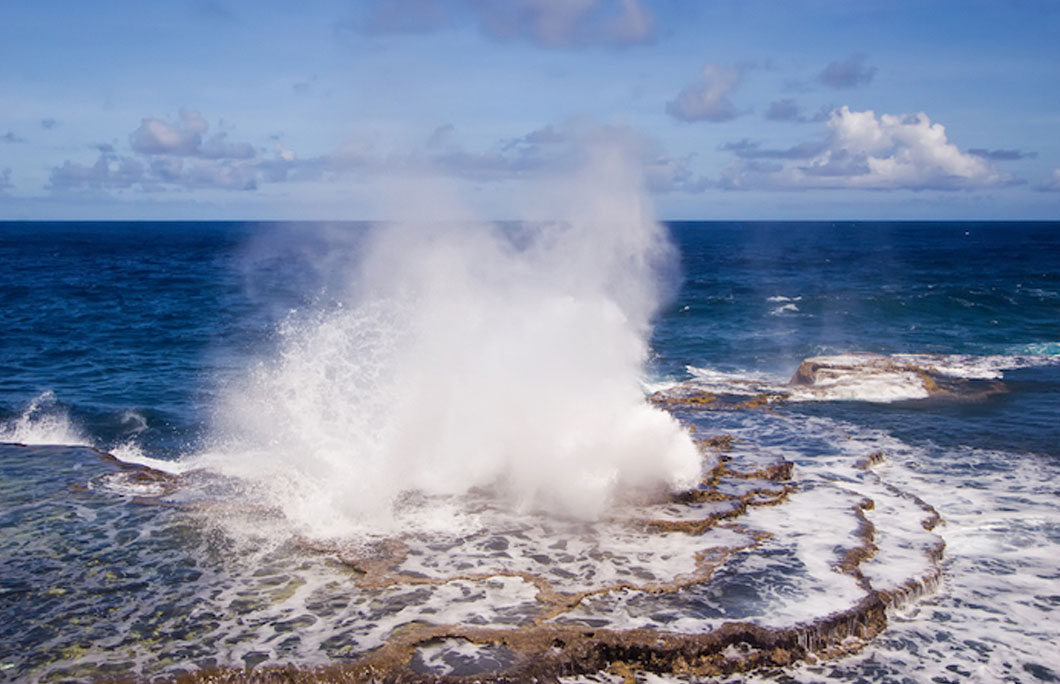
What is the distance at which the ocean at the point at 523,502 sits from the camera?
805cm

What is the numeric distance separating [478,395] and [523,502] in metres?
2.43

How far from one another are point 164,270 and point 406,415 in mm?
50906

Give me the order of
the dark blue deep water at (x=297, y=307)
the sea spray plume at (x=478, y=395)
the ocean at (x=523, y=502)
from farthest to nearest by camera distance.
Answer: the dark blue deep water at (x=297, y=307)
the sea spray plume at (x=478, y=395)
the ocean at (x=523, y=502)

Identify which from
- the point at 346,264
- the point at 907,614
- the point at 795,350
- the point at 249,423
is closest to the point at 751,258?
the point at 346,264

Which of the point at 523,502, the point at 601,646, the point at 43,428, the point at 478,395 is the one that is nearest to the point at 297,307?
the point at 43,428

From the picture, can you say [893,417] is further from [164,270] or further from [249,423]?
[164,270]

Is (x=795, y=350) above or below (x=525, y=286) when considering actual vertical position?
below

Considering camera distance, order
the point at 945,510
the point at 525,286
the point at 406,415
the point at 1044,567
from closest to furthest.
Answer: the point at 1044,567, the point at 945,510, the point at 406,415, the point at 525,286

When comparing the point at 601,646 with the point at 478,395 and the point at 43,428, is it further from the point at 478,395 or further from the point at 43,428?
the point at 43,428

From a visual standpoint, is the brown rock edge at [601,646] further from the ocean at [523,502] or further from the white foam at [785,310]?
the white foam at [785,310]

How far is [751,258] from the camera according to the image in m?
74.3

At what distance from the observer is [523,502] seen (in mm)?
11742

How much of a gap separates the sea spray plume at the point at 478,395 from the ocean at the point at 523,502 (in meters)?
0.05

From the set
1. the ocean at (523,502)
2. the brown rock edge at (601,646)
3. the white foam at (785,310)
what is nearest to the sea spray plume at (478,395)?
the ocean at (523,502)
